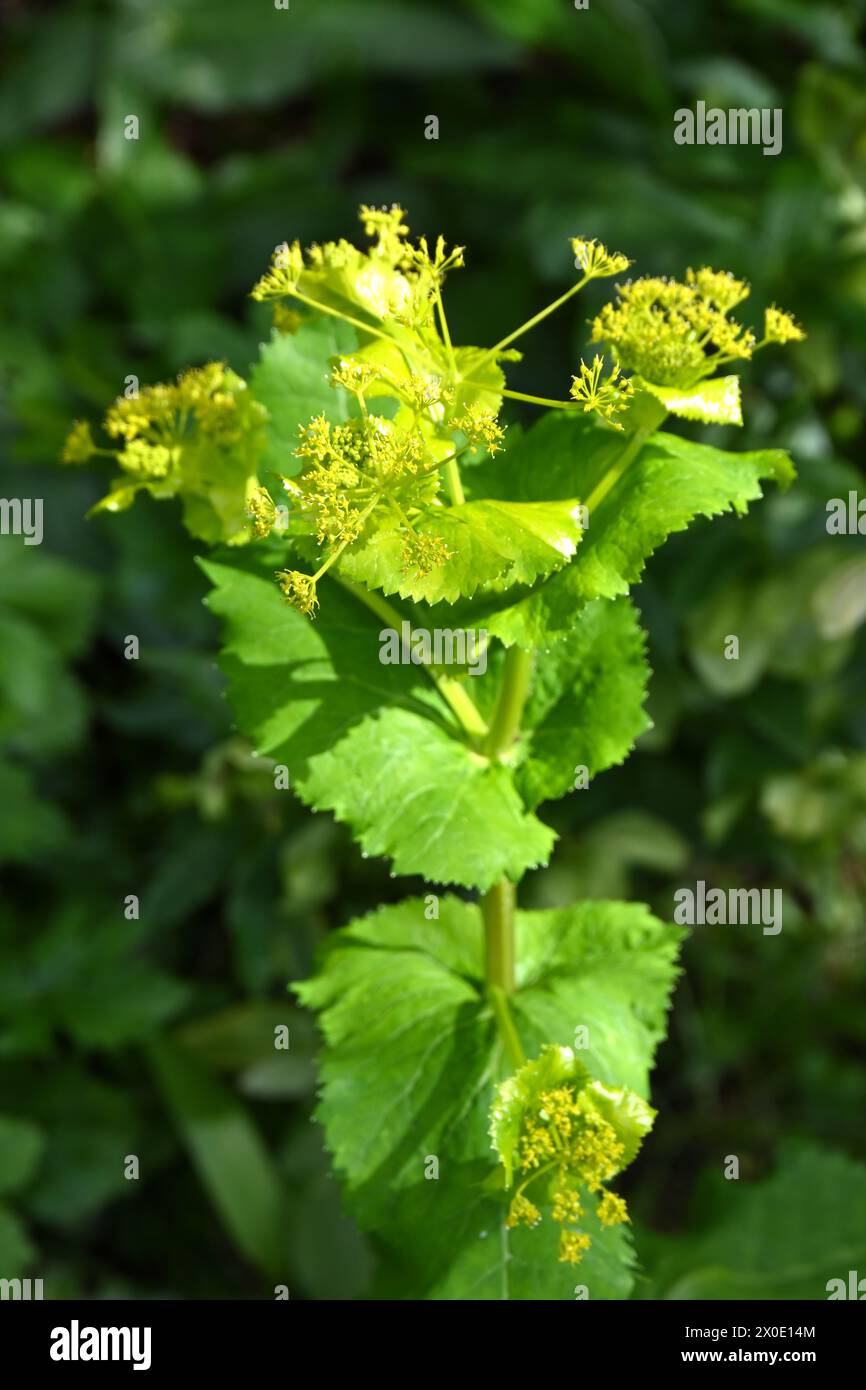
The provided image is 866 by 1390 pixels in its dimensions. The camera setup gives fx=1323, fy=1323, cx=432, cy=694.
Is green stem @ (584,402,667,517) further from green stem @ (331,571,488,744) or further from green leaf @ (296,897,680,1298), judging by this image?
green leaf @ (296,897,680,1298)

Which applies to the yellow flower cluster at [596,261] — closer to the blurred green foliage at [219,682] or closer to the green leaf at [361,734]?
the green leaf at [361,734]

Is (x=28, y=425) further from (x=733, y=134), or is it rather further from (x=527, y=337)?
(x=733, y=134)

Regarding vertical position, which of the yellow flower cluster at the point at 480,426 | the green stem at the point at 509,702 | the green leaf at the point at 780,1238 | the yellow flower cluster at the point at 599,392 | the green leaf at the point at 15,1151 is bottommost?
the green leaf at the point at 780,1238

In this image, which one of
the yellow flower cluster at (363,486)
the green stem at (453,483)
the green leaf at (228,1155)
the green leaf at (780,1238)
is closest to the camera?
the yellow flower cluster at (363,486)

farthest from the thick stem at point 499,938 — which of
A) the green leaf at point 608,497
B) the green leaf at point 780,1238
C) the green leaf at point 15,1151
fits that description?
the green leaf at point 15,1151

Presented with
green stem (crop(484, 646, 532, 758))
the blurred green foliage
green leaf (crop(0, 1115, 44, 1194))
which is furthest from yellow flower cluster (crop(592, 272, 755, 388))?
green leaf (crop(0, 1115, 44, 1194))

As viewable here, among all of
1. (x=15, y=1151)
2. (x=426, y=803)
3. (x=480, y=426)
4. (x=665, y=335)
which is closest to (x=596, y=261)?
(x=665, y=335)
